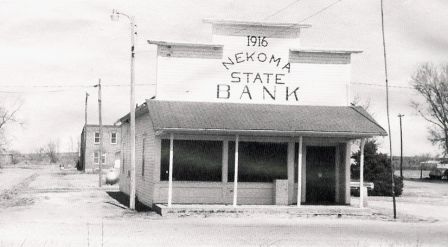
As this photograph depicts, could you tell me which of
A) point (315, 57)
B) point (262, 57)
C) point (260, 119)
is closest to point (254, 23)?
point (262, 57)

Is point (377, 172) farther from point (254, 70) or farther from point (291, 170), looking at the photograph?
point (254, 70)

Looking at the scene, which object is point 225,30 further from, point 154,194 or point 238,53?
point 154,194

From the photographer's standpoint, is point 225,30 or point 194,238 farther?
point 225,30

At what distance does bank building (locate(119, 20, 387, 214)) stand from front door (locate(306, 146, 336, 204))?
37 millimetres

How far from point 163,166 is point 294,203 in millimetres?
4889

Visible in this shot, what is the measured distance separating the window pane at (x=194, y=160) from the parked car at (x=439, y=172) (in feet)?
175

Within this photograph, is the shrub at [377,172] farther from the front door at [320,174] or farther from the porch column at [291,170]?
the porch column at [291,170]

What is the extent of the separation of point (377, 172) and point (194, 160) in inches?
593

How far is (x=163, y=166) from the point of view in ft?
70.1

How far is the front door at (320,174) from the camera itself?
22.8 m

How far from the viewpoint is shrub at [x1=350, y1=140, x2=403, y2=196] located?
32688 mm

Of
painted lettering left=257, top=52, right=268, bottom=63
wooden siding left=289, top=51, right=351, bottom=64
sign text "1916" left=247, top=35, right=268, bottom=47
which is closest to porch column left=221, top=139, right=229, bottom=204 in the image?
painted lettering left=257, top=52, right=268, bottom=63

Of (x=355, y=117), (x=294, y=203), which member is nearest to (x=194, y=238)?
(x=294, y=203)

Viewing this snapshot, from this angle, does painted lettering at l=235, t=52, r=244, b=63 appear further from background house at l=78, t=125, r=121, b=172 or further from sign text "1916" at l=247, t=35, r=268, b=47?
background house at l=78, t=125, r=121, b=172
